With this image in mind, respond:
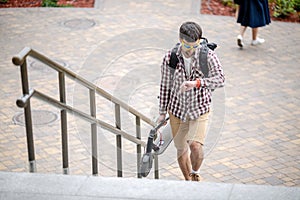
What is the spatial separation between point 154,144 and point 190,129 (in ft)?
2.02

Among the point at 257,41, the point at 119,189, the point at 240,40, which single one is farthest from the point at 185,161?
the point at 257,41

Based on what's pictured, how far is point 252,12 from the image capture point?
11.2m

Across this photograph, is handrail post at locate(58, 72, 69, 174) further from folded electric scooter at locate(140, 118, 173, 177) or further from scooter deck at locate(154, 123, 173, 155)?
scooter deck at locate(154, 123, 173, 155)

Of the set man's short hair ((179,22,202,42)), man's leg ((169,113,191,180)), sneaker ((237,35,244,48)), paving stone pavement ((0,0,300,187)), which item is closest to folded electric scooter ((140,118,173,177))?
man's leg ((169,113,191,180))

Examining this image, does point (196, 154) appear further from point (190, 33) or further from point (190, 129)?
point (190, 33)

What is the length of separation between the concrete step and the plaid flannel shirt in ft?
4.26

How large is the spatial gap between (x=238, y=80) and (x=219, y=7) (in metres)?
4.08

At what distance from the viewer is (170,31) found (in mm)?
12055

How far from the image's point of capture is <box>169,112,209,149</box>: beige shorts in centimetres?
615

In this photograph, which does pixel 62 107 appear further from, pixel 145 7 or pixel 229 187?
pixel 145 7

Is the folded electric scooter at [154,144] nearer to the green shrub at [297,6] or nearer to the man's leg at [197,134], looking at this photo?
the man's leg at [197,134]

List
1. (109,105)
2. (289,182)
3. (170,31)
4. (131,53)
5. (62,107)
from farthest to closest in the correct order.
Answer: (170,31)
(131,53)
(109,105)
(289,182)
(62,107)

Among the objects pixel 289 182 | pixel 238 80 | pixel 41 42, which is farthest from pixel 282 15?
pixel 289 182

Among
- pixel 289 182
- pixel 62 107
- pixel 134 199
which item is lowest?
pixel 289 182
